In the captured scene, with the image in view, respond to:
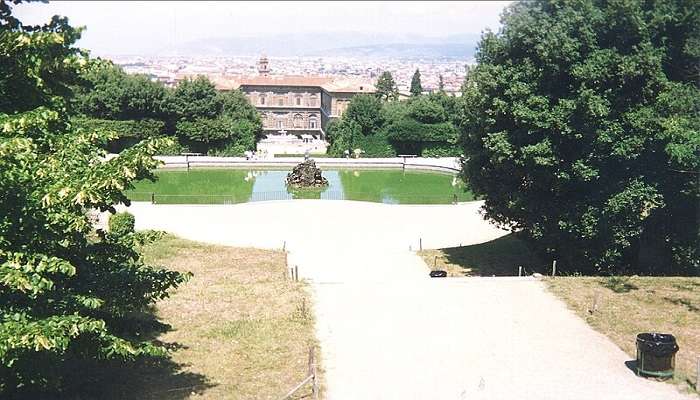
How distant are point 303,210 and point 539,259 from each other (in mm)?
13458

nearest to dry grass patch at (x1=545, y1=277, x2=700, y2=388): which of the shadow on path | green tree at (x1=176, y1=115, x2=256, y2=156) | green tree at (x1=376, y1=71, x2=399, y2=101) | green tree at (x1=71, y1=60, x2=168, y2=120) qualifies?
the shadow on path

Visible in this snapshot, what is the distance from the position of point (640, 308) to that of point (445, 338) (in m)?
5.33

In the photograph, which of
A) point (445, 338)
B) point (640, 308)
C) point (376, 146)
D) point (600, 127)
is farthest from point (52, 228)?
point (376, 146)

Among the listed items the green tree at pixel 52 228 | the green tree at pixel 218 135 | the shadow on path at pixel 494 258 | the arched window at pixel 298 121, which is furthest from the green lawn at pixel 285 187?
Answer: the arched window at pixel 298 121

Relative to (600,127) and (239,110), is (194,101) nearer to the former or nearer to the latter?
(239,110)

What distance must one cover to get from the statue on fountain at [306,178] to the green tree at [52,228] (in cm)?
3307

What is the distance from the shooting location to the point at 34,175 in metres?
9.28

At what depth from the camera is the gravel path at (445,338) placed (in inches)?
517

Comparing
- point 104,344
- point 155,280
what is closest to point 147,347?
point 104,344

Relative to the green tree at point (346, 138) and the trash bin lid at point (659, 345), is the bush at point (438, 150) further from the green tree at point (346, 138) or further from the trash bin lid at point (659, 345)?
the trash bin lid at point (659, 345)

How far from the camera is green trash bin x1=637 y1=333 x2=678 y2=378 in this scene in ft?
43.6

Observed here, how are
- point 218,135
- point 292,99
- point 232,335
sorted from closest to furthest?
1. point 232,335
2. point 218,135
3. point 292,99

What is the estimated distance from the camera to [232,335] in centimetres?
1606

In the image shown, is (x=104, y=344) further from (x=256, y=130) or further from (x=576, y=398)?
(x=256, y=130)
